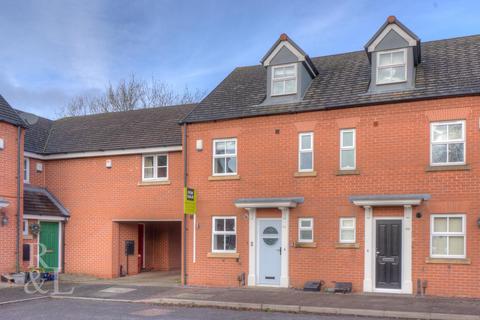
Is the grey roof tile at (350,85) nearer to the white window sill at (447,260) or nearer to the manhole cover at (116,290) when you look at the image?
the white window sill at (447,260)

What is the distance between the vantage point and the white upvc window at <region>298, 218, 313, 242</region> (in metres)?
15.7

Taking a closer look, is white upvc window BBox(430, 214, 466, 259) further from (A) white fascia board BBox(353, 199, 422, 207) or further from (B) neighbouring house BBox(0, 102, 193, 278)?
(B) neighbouring house BBox(0, 102, 193, 278)

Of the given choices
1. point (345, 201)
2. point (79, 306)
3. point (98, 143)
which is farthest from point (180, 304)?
point (98, 143)

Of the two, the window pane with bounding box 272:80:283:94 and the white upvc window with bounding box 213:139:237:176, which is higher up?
the window pane with bounding box 272:80:283:94

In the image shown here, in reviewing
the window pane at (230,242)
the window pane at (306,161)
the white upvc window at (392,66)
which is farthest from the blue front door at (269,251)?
the white upvc window at (392,66)

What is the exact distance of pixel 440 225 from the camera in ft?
46.6

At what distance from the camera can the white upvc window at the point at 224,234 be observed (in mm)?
16750

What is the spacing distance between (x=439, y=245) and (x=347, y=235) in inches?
98.4

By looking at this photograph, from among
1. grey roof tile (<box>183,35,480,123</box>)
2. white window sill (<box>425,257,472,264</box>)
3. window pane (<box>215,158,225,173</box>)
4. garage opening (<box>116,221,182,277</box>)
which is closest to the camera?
white window sill (<box>425,257,472,264</box>)

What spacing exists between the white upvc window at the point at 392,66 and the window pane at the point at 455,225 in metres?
4.21

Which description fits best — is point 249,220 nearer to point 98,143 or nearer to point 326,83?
point 326,83

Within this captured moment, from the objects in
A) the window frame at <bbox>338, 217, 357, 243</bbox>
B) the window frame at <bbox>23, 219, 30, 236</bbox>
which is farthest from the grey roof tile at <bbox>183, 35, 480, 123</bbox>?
the window frame at <bbox>23, 219, 30, 236</bbox>

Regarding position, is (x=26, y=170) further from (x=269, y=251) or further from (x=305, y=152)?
(x=305, y=152)

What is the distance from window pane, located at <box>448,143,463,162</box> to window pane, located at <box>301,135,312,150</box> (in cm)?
396
